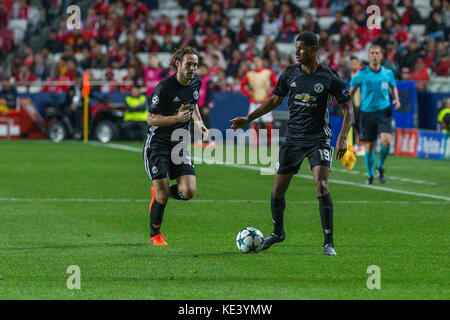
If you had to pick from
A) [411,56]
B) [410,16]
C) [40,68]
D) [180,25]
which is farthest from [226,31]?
[411,56]

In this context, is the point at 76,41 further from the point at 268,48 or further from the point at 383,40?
the point at 383,40

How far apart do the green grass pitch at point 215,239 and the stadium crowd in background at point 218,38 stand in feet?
34.0

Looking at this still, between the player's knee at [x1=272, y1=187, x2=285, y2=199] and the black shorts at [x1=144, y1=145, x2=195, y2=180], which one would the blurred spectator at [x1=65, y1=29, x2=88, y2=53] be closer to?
the black shorts at [x1=144, y1=145, x2=195, y2=180]

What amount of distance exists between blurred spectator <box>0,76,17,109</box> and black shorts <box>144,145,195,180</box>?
19576 mm

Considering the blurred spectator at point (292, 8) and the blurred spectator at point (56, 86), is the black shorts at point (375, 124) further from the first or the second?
the blurred spectator at point (292, 8)

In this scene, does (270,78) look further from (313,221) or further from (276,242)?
(276,242)

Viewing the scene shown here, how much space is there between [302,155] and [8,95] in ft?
68.4

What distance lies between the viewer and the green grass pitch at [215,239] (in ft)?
25.2

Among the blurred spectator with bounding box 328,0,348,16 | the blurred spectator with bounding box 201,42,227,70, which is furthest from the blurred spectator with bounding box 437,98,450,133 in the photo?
the blurred spectator with bounding box 201,42,227,70

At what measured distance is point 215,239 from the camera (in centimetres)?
1050

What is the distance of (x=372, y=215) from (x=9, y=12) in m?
24.6

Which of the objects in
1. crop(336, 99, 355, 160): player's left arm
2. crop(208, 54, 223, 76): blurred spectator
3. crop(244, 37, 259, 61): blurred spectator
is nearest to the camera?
crop(336, 99, 355, 160): player's left arm

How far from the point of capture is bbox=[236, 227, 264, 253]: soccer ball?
31.2ft

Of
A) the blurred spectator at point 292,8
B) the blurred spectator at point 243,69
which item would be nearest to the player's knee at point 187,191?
the blurred spectator at point 243,69
